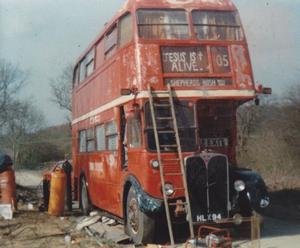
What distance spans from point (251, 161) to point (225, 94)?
12.1 meters

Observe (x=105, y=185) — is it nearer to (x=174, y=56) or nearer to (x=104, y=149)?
(x=104, y=149)

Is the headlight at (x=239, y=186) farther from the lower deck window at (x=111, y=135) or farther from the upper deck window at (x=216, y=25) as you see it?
the lower deck window at (x=111, y=135)

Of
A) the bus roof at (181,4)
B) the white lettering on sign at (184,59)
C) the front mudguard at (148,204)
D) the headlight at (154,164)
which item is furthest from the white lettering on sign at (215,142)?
the bus roof at (181,4)

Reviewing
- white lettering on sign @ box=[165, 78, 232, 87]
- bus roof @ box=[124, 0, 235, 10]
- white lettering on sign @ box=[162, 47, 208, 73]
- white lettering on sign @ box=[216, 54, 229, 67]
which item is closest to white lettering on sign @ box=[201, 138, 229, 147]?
white lettering on sign @ box=[165, 78, 232, 87]

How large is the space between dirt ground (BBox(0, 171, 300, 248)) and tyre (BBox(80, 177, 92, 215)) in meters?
0.50

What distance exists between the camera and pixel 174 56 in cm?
1109

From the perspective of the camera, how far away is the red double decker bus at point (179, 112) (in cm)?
1053

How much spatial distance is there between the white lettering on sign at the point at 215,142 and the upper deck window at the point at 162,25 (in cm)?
203

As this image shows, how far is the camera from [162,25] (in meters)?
11.3

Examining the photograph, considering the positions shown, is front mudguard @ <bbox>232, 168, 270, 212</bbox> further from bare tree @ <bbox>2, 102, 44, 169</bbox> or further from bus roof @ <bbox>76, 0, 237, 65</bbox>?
bare tree @ <bbox>2, 102, 44, 169</bbox>

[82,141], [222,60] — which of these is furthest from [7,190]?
[222,60]

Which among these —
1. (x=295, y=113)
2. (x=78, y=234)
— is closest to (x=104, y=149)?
(x=78, y=234)

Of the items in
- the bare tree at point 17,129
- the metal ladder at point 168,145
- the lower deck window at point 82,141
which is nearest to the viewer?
the metal ladder at point 168,145

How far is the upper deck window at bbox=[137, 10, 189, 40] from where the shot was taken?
36.5 feet
